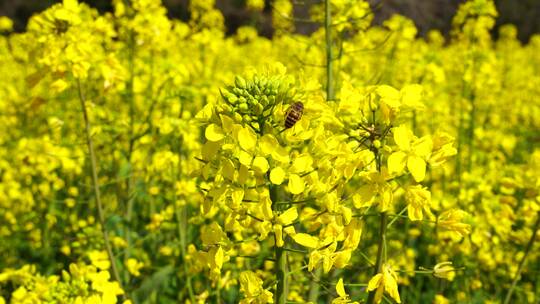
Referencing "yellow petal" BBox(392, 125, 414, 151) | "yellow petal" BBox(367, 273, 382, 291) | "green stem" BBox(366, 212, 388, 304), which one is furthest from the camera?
"green stem" BBox(366, 212, 388, 304)

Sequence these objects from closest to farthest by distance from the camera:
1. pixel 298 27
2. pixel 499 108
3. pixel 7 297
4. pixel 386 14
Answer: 1. pixel 7 297
2. pixel 499 108
3. pixel 386 14
4. pixel 298 27

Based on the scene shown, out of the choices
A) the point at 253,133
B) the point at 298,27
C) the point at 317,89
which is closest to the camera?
the point at 253,133

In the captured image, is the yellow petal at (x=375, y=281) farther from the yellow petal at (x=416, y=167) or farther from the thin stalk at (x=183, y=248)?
the thin stalk at (x=183, y=248)

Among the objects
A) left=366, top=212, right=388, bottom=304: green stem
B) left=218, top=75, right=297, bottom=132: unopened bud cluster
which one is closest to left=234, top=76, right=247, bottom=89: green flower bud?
left=218, top=75, right=297, bottom=132: unopened bud cluster

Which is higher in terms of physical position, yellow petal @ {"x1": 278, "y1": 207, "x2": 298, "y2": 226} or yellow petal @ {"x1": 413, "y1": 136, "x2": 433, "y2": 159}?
yellow petal @ {"x1": 413, "y1": 136, "x2": 433, "y2": 159}

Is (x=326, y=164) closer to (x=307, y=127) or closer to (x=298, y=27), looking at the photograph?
(x=307, y=127)

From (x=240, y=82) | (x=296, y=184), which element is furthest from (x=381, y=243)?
(x=240, y=82)

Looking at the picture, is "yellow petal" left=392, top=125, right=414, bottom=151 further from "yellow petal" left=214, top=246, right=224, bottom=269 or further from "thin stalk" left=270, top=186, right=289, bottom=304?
"yellow petal" left=214, top=246, right=224, bottom=269

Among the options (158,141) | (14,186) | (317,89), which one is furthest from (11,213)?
(317,89)
